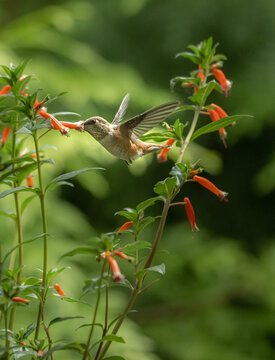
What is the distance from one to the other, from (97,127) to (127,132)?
12 cm

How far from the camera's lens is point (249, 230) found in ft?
16.0

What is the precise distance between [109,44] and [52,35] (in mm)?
943

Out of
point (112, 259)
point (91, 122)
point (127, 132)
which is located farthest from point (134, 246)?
point (127, 132)

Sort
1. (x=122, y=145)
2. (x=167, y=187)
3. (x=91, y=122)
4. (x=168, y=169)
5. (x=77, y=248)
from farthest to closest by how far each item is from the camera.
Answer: (x=168, y=169) → (x=122, y=145) → (x=91, y=122) → (x=167, y=187) → (x=77, y=248)

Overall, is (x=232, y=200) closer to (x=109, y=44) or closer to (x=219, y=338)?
(x=219, y=338)

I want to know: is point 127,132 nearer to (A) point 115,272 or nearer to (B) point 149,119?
(B) point 149,119

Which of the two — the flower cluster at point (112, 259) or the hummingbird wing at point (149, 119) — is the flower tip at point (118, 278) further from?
the hummingbird wing at point (149, 119)

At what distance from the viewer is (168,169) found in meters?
4.49


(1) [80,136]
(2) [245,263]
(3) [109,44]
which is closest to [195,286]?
(2) [245,263]

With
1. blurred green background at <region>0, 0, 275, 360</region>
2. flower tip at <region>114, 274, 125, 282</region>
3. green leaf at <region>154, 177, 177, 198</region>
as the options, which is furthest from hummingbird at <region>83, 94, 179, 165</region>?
blurred green background at <region>0, 0, 275, 360</region>

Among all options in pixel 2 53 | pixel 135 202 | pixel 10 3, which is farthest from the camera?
pixel 10 3

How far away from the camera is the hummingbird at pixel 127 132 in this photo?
0.94 m

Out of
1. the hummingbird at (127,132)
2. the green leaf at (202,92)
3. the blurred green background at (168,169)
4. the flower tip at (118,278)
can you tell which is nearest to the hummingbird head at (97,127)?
the hummingbird at (127,132)

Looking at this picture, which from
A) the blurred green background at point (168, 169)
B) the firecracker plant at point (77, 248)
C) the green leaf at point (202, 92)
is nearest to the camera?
the firecracker plant at point (77, 248)
